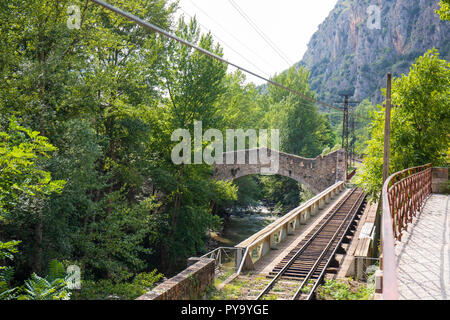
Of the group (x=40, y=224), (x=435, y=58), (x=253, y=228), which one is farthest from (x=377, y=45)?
(x=40, y=224)

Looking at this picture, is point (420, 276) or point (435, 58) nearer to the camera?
point (420, 276)

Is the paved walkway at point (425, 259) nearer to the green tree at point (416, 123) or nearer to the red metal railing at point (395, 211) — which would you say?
the red metal railing at point (395, 211)

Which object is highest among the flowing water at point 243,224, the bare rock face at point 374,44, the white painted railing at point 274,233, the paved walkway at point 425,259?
the bare rock face at point 374,44

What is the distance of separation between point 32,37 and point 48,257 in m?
6.01

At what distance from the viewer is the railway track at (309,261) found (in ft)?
28.3

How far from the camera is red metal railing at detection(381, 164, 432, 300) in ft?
6.35

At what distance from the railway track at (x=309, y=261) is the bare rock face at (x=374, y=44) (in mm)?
83389

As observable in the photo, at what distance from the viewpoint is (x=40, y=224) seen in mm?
10234

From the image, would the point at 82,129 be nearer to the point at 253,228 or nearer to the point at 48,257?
the point at 48,257

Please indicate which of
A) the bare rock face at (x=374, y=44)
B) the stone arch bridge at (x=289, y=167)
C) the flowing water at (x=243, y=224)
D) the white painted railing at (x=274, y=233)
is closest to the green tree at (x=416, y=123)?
the white painted railing at (x=274, y=233)

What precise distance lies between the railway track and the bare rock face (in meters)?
83.4

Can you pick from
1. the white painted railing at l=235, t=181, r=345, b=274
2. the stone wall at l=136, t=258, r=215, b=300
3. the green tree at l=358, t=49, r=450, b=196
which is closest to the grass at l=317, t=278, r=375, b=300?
the white painted railing at l=235, t=181, r=345, b=274

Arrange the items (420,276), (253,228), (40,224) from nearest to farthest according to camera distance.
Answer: (420,276) → (40,224) → (253,228)

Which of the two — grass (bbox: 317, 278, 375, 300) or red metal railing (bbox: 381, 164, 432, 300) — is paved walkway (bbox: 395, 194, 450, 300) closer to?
red metal railing (bbox: 381, 164, 432, 300)
